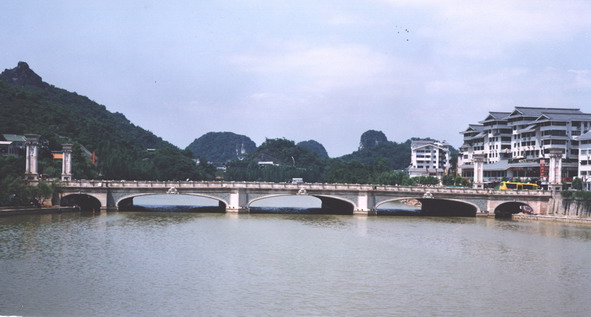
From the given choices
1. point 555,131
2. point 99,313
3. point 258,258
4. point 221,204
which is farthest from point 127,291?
point 555,131

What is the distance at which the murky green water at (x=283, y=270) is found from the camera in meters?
29.4

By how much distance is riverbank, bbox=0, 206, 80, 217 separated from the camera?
5947 centimetres

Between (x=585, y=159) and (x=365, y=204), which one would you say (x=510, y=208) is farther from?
(x=365, y=204)

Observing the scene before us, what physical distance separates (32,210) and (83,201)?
46.4ft

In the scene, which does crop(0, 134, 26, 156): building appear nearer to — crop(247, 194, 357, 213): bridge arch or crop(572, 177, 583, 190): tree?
crop(247, 194, 357, 213): bridge arch

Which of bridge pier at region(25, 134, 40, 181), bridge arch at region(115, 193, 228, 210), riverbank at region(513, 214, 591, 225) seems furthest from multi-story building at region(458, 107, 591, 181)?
bridge pier at region(25, 134, 40, 181)

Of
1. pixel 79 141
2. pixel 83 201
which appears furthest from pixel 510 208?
pixel 79 141

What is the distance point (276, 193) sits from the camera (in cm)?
7244

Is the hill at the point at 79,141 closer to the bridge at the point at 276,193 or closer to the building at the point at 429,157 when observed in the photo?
the bridge at the point at 276,193

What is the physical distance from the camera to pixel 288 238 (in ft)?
169

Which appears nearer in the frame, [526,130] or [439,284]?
[439,284]

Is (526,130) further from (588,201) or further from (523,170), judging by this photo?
(588,201)

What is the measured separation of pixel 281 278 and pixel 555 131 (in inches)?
2678

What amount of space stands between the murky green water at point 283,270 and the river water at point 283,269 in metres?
0.09
